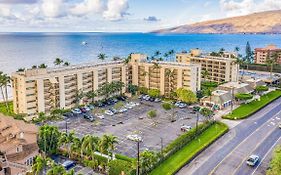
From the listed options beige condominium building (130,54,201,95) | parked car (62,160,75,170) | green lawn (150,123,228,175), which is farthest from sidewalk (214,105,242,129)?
parked car (62,160,75,170)

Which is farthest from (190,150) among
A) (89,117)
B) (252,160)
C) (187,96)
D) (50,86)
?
(50,86)

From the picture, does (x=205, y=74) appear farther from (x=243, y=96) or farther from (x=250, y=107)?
(x=250, y=107)

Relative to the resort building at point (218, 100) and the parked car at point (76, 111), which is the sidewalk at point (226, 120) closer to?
the resort building at point (218, 100)

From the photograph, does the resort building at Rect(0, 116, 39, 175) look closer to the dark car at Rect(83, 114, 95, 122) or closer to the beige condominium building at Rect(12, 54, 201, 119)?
the dark car at Rect(83, 114, 95, 122)

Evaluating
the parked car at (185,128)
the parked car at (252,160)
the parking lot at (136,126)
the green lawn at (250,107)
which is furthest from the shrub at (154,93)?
the parked car at (252,160)

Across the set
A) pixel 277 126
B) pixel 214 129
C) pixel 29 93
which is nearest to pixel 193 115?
pixel 214 129

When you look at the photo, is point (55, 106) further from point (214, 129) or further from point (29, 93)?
point (214, 129)

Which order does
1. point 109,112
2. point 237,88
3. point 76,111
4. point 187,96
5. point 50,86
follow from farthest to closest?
1. point 237,88
2. point 187,96
3. point 76,111
4. point 109,112
5. point 50,86
